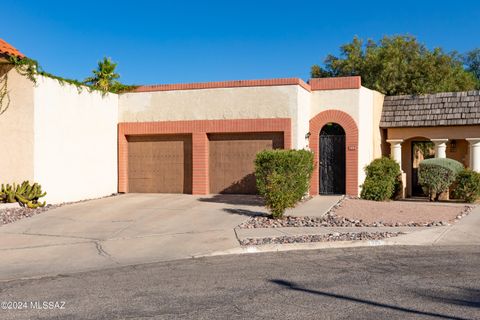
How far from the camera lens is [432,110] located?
20797 mm

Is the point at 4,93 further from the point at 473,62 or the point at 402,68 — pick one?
the point at 473,62

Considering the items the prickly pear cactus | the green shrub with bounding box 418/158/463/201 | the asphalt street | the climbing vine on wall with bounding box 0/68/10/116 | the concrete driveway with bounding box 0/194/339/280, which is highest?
the climbing vine on wall with bounding box 0/68/10/116

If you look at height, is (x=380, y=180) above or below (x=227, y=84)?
below

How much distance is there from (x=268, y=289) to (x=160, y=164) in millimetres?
12733

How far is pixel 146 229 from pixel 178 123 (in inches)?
270

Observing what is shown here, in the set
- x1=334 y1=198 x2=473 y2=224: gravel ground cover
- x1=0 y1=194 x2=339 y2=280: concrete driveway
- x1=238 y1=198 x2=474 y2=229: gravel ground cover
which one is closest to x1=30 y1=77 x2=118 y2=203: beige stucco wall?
x1=0 y1=194 x2=339 y2=280: concrete driveway

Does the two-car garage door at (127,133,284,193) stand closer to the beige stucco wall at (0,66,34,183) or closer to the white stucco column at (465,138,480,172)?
the beige stucco wall at (0,66,34,183)

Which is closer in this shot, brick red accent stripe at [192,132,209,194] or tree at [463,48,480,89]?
brick red accent stripe at [192,132,209,194]

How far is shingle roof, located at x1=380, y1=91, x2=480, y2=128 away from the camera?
66.1 ft

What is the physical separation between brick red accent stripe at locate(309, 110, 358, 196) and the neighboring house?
35mm

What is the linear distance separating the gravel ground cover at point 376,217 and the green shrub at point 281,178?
0.47m

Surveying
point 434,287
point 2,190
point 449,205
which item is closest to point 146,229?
point 2,190

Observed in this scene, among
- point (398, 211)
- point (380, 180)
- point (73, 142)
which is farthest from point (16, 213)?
point (380, 180)

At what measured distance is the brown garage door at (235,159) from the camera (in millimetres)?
18344
